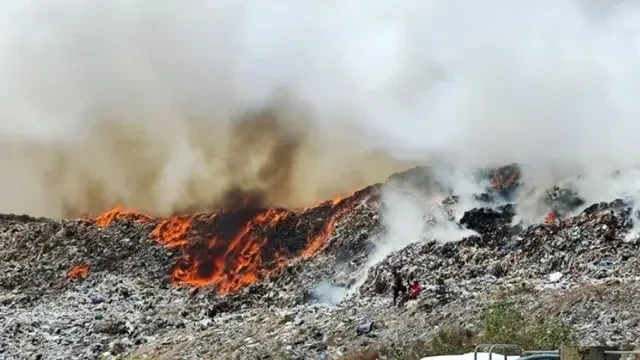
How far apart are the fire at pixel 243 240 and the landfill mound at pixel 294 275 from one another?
78 mm

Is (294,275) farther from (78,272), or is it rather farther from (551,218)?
(78,272)

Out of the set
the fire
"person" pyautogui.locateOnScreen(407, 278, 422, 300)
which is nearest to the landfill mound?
the fire

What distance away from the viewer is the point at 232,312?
3369 cm

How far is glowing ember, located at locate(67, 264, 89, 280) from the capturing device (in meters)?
40.8

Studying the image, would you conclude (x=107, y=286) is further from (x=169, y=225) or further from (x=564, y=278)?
(x=564, y=278)

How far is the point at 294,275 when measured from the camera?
36.6 m

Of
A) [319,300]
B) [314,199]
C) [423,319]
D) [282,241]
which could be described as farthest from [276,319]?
[314,199]

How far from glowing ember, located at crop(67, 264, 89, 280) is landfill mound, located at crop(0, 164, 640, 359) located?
80 mm

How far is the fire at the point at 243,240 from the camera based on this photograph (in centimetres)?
3934

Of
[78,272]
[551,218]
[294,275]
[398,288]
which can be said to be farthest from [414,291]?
[78,272]

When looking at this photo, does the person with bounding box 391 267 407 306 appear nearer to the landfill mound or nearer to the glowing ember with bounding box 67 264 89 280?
the landfill mound

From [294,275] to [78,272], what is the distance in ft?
36.8

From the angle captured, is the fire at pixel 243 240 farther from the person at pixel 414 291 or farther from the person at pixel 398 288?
the person at pixel 414 291

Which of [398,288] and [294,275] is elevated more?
[294,275]
